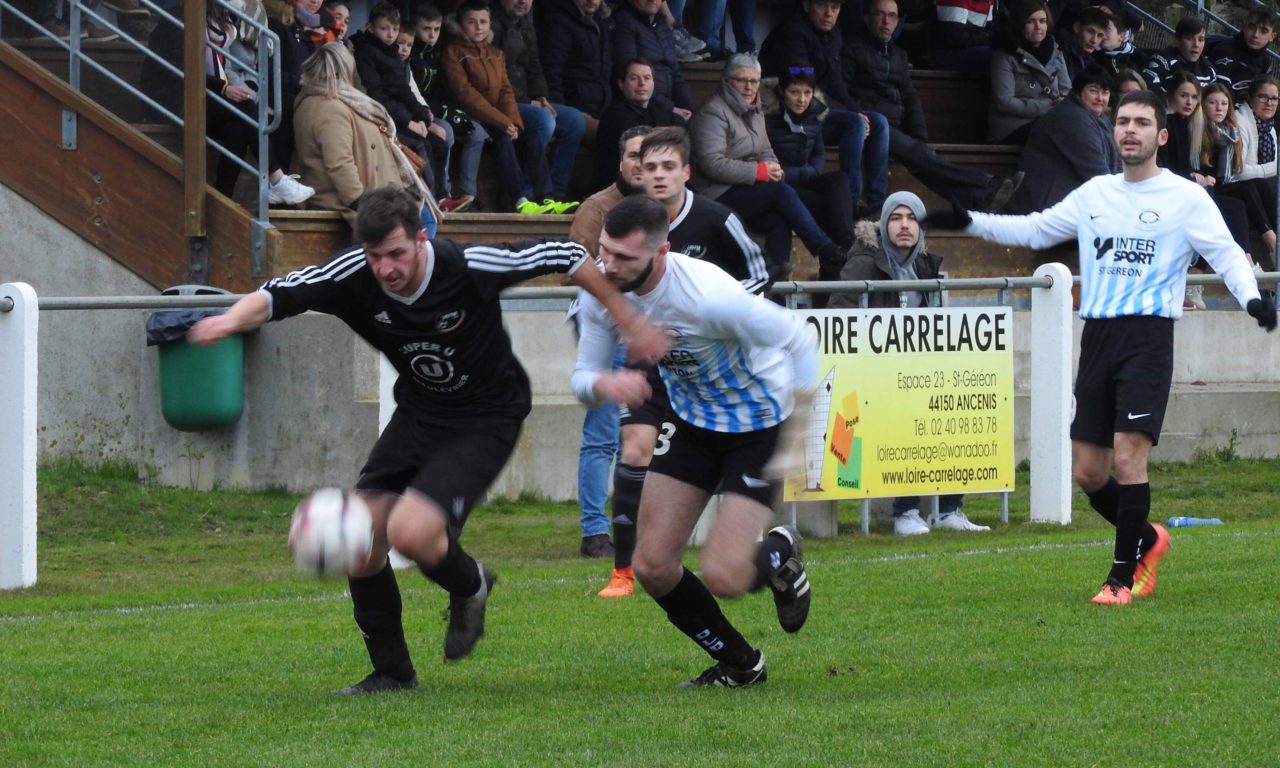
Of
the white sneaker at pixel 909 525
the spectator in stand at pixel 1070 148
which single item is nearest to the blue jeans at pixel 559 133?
the spectator in stand at pixel 1070 148

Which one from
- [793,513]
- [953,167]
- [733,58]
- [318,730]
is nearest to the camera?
[318,730]

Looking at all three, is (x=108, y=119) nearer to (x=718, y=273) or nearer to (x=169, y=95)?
(x=169, y=95)

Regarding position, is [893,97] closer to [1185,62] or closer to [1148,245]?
[1185,62]

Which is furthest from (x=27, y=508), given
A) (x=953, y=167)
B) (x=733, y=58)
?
(x=953, y=167)

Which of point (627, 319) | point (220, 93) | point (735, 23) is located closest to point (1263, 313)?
A: point (627, 319)

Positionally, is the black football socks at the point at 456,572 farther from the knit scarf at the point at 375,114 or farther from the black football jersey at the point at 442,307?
the knit scarf at the point at 375,114

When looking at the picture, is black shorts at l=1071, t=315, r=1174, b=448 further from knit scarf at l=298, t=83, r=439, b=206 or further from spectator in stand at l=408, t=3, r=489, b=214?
spectator in stand at l=408, t=3, r=489, b=214

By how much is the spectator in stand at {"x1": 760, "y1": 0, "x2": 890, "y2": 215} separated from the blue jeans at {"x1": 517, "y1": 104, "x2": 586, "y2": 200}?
1.97m

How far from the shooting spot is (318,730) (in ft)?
20.5

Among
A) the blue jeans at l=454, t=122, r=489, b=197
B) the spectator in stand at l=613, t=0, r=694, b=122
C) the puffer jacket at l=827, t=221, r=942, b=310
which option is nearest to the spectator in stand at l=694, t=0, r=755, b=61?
the spectator in stand at l=613, t=0, r=694, b=122

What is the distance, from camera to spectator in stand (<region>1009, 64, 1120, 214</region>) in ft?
57.2

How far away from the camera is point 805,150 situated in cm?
1627

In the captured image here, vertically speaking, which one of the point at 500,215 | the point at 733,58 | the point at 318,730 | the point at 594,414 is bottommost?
the point at 318,730

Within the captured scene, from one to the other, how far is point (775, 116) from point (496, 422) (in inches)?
378
